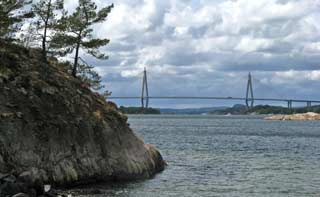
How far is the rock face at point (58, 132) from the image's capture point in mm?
34500

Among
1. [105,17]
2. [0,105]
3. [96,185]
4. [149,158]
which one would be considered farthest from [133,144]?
[105,17]

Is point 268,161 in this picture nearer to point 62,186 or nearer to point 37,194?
point 62,186

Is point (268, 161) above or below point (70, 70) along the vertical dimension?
below

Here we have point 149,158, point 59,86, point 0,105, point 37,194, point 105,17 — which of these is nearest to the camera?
point 37,194

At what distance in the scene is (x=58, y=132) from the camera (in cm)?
3722

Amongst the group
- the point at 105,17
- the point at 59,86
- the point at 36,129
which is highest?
the point at 105,17

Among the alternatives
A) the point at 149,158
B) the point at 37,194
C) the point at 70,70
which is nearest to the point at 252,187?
the point at 149,158

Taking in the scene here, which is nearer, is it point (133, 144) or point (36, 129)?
point (36, 129)

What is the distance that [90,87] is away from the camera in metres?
49.3

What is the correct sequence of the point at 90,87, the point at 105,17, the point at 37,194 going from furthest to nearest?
the point at 105,17, the point at 90,87, the point at 37,194

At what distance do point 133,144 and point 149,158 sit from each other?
243 centimetres

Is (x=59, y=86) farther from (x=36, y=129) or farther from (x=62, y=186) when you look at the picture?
(x=62, y=186)

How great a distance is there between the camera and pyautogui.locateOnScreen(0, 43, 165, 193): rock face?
113ft

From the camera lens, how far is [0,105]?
36031 mm
